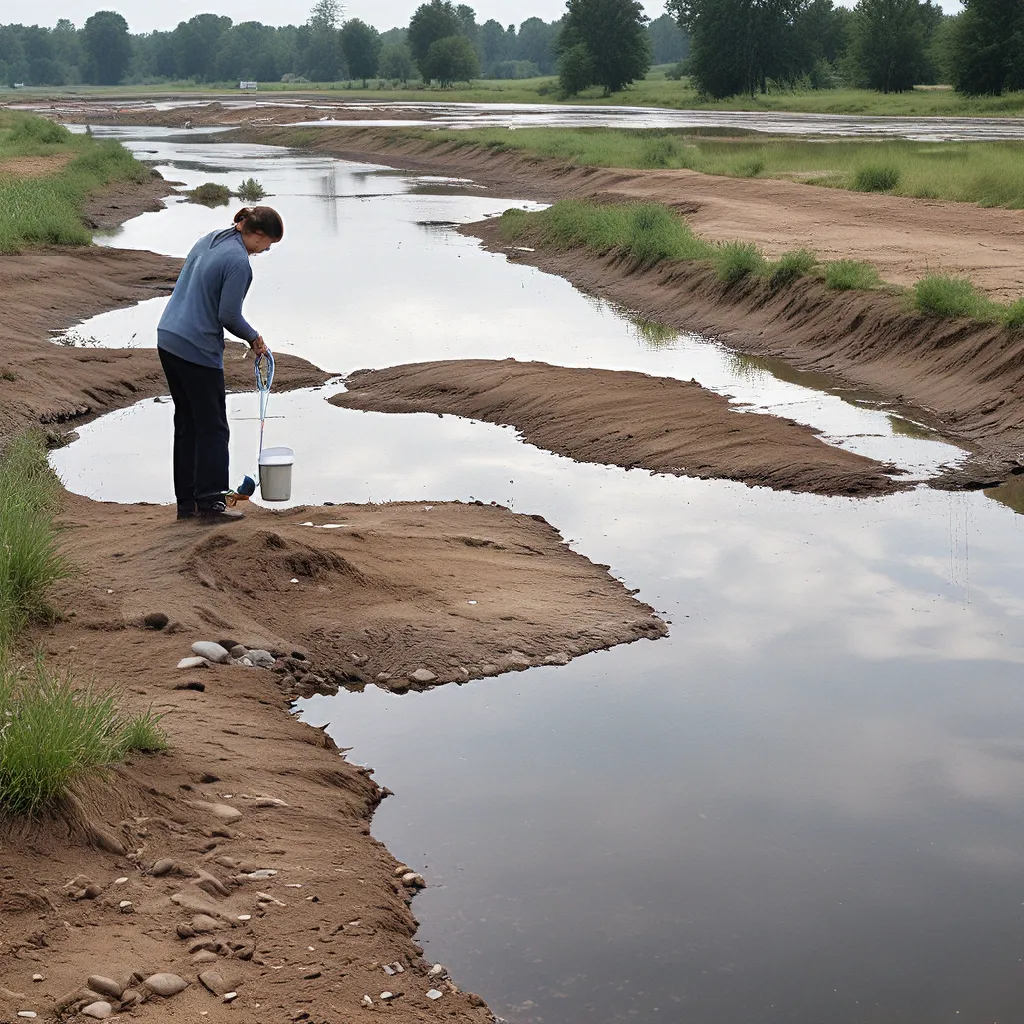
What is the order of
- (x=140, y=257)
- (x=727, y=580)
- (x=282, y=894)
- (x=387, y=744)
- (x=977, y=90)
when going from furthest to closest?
(x=977, y=90), (x=140, y=257), (x=727, y=580), (x=387, y=744), (x=282, y=894)

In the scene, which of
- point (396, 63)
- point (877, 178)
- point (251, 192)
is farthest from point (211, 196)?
point (396, 63)

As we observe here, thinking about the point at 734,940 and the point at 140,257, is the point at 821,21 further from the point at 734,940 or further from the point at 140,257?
the point at 734,940

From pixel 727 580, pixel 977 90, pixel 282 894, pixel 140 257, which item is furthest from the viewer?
pixel 977 90

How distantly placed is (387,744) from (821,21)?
9297 centimetres

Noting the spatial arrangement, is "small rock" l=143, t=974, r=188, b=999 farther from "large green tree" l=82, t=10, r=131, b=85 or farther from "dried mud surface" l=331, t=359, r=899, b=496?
"large green tree" l=82, t=10, r=131, b=85

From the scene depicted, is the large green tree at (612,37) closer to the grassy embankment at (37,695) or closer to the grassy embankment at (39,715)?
the grassy embankment at (37,695)

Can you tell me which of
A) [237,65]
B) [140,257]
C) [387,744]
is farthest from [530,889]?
[237,65]

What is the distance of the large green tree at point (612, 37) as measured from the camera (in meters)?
89.2

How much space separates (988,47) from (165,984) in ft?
208

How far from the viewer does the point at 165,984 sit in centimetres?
418

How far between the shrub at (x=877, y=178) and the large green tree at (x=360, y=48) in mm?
117730

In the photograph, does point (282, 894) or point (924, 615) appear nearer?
point (282, 894)

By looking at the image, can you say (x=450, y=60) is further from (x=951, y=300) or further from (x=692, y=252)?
(x=951, y=300)

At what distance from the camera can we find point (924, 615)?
26.7 feet
